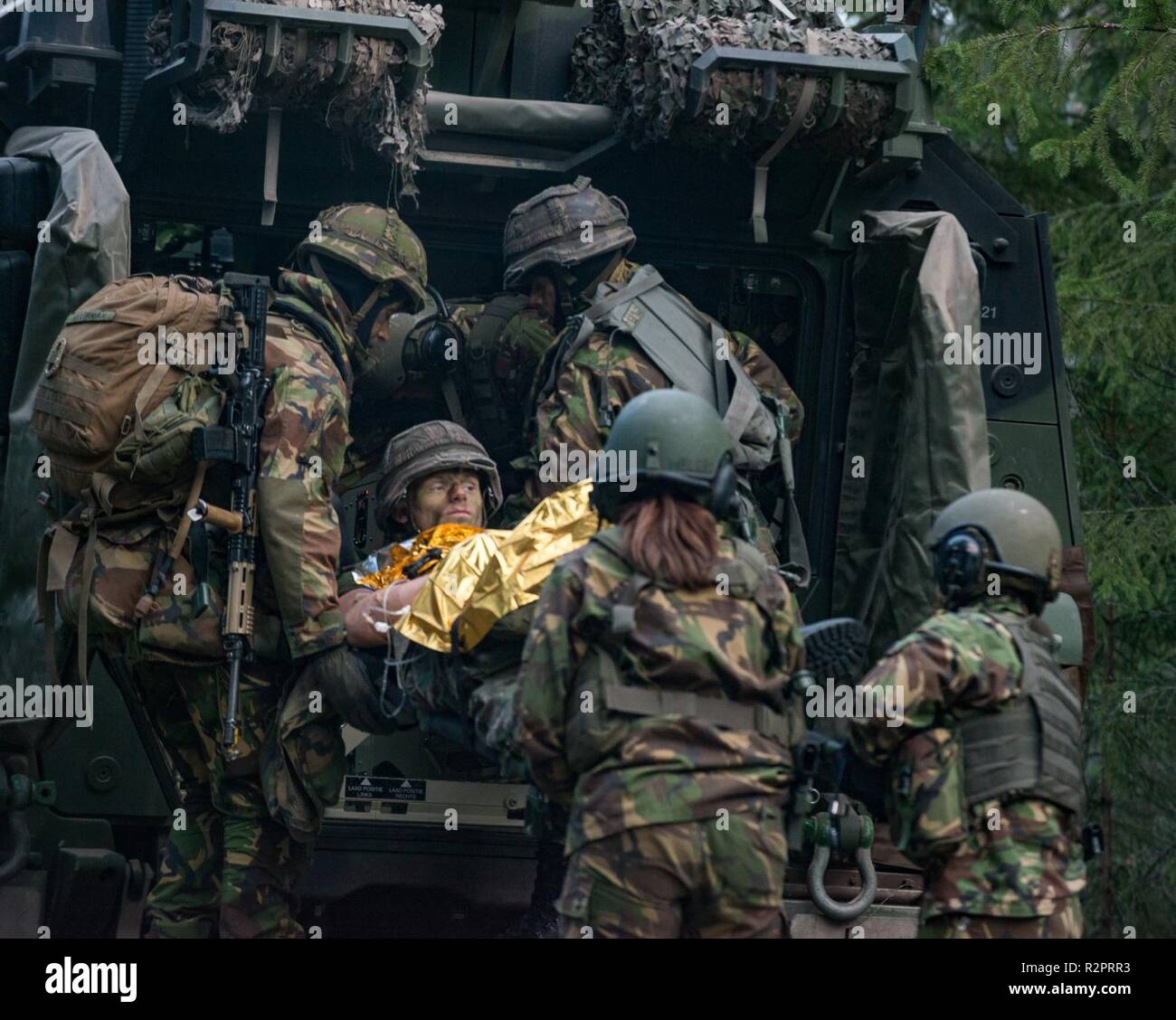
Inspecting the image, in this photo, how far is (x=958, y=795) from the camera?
5.16 meters

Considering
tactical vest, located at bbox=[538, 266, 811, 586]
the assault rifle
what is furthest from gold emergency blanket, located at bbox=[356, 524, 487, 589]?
tactical vest, located at bbox=[538, 266, 811, 586]

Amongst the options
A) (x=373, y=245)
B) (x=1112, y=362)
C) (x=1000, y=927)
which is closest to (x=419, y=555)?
(x=373, y=245)

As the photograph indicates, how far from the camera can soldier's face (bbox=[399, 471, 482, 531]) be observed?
6.75 meters

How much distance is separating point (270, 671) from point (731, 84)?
7.35ft

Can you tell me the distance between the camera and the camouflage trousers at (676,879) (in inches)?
197

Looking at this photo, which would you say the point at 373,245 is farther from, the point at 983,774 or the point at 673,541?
the point at 983,774

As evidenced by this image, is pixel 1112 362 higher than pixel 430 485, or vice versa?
pixel 1112 362

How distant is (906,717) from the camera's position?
513 cm

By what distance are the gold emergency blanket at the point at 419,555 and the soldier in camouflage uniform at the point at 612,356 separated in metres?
0.43

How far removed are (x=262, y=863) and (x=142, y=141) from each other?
7.57ft

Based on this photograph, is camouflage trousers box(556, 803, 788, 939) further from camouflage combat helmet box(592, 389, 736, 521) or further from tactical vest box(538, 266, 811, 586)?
tactical vest box(538, 266, 811, 586)

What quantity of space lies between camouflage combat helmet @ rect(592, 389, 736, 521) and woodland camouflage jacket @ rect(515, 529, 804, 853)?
5.3 inches

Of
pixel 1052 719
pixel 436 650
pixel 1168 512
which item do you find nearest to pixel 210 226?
pixel 436 650

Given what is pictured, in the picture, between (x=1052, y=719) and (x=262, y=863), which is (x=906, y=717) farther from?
(x=262, y=863)
